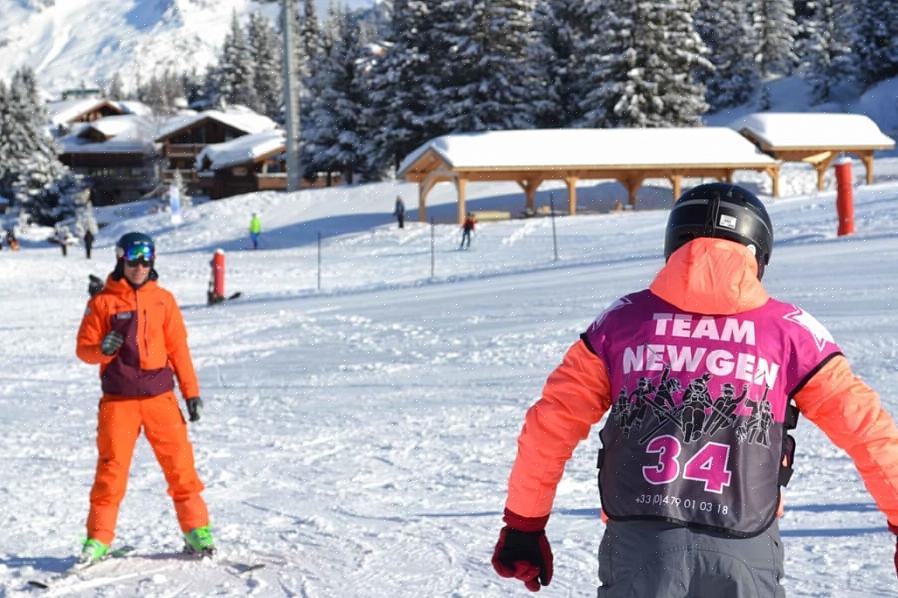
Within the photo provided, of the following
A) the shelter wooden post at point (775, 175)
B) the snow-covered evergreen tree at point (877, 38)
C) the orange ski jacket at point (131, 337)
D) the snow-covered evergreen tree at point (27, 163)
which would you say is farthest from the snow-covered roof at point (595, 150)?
the snow-covered evergreen tree at point (27, 163)

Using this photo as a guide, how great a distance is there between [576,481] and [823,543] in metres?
1.94

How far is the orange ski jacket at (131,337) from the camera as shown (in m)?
5.53

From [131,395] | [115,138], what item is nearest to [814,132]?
[131,395]

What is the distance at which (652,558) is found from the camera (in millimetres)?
2449

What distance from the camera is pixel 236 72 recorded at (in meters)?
91.8

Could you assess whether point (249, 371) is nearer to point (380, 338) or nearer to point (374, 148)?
point (380, 338)

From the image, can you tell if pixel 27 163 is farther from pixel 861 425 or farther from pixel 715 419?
pixel 861 425

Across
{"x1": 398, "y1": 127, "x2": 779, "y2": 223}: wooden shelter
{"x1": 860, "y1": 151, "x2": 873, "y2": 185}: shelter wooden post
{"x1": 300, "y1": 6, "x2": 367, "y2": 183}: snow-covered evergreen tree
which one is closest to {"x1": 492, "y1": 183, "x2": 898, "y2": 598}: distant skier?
{"x1": 398, "y1": 127, "x2": 779, "y2": 223}: wooden shelter

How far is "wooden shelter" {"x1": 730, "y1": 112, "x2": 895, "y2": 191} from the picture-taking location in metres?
39.2

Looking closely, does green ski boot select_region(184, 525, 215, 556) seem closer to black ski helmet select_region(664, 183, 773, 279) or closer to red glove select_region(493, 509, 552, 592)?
red glove select_region(493, 509, 552, 592)

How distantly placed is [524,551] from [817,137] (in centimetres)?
3970

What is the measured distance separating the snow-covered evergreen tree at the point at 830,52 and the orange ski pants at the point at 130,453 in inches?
2288

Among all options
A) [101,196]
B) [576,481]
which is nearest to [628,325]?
[576,481]

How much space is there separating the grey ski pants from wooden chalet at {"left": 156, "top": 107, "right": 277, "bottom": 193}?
246 ft
